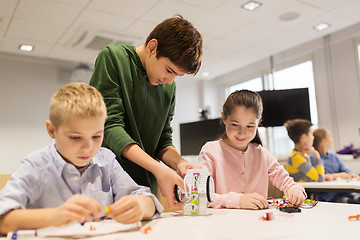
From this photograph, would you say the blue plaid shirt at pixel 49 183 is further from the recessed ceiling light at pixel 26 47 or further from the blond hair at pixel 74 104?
the recessed ceiling light at pixel 26 47

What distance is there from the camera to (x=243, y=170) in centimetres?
131

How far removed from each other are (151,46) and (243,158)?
611 mm

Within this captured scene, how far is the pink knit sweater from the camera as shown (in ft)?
4.25

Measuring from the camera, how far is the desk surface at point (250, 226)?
675mm

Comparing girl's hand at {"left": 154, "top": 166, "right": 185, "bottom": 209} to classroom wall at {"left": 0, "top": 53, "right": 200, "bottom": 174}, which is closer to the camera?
girl's hand at {"left": 154, "top": 166, "right": 185, "bottom": 209}

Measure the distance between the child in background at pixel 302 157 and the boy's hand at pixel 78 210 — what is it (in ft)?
7.51

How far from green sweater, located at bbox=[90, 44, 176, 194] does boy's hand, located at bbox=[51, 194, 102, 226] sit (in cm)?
43

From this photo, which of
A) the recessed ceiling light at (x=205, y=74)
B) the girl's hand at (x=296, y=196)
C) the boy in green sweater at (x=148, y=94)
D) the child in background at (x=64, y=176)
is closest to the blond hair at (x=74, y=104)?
the child in background at (x=64, y=176)

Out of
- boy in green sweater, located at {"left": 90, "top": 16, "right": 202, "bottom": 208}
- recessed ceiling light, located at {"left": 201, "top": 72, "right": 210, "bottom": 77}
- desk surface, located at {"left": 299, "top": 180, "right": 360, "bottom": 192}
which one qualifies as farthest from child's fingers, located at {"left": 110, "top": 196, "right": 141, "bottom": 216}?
recessed ceiling light, located at {"left": 201, "top": 72, "right": 210, "bottom": 77}

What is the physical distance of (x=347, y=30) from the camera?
478 centimetres

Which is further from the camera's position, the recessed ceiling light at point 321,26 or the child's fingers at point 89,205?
the recessed ceiling light at point 321,26

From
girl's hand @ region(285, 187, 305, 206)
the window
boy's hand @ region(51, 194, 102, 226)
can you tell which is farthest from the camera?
the window

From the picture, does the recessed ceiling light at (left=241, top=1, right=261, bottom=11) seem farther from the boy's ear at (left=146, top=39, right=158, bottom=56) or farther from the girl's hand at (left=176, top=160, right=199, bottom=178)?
the girl's hand at (left=176, top=160, right=199, bottom=178)

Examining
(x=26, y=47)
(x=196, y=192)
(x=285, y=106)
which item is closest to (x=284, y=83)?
(x=285, y=106)
